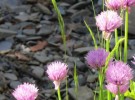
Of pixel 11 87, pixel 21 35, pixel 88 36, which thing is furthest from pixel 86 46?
pixel 11 87

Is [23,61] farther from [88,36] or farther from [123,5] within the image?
[123,5]

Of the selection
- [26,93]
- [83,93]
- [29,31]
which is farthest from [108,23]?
[29,31]

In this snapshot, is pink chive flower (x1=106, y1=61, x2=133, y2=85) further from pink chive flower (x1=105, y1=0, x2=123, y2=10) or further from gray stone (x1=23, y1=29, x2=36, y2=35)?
gray stone (x1=23, y1=29, x2=36, y2=35)

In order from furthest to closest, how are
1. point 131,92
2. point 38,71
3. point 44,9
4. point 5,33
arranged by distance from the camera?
1. point 44,9
2. point 5,33
3. point 38,71
4. point 131,92

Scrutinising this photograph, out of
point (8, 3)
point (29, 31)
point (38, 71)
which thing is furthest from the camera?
point (8, 3)

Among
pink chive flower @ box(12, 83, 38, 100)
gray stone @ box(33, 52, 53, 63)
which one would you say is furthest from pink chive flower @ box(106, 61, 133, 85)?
gray stone @ box(33, 52, 53, 63)

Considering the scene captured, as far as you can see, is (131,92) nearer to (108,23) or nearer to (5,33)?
(108,23)

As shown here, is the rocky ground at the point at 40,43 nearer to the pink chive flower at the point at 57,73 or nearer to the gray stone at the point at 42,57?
the gray stone at the point at 42,57
